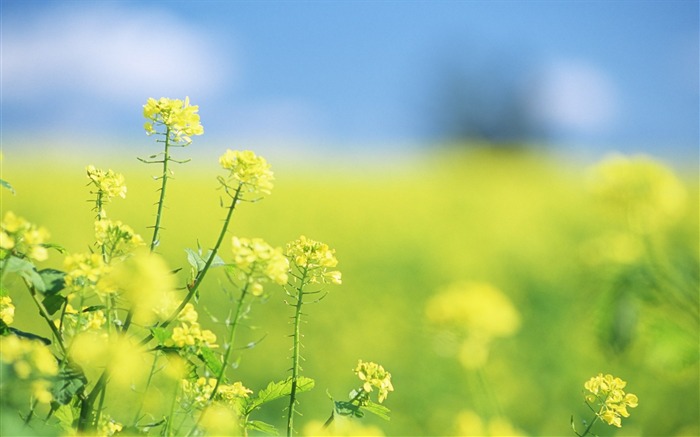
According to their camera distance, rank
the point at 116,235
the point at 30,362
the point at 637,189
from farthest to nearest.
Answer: the point at 637,189
the point at 116,235
the point at 30,362

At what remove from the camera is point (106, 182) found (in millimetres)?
1149

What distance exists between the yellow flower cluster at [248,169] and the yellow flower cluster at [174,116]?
0.12m

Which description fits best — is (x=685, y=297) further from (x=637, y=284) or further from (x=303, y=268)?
(x=303, y=268)

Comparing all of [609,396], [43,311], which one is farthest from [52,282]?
[609,396]

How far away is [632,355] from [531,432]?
3.69ft

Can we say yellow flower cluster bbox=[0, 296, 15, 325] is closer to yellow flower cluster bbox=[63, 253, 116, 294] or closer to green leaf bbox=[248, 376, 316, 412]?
yellow flower cluster bbox=[63, 253, 116, 294]

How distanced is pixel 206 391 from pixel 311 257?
25 centimetres

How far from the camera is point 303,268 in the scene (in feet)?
3.58

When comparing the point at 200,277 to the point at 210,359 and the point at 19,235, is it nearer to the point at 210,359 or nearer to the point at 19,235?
the point at 210,359

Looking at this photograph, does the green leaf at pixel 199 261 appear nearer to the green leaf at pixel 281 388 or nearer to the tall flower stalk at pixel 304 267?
the tall flower stalk at pixel 304 267

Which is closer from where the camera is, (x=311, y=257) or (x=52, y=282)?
(x=52, y=282)

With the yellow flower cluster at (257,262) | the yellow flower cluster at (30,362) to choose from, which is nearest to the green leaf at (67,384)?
the yellow flower cluster at (30,362)

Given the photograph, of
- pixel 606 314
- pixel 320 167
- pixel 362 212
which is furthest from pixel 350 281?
pixel 320 167

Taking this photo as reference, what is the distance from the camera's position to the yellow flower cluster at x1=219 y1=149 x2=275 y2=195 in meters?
1.02
